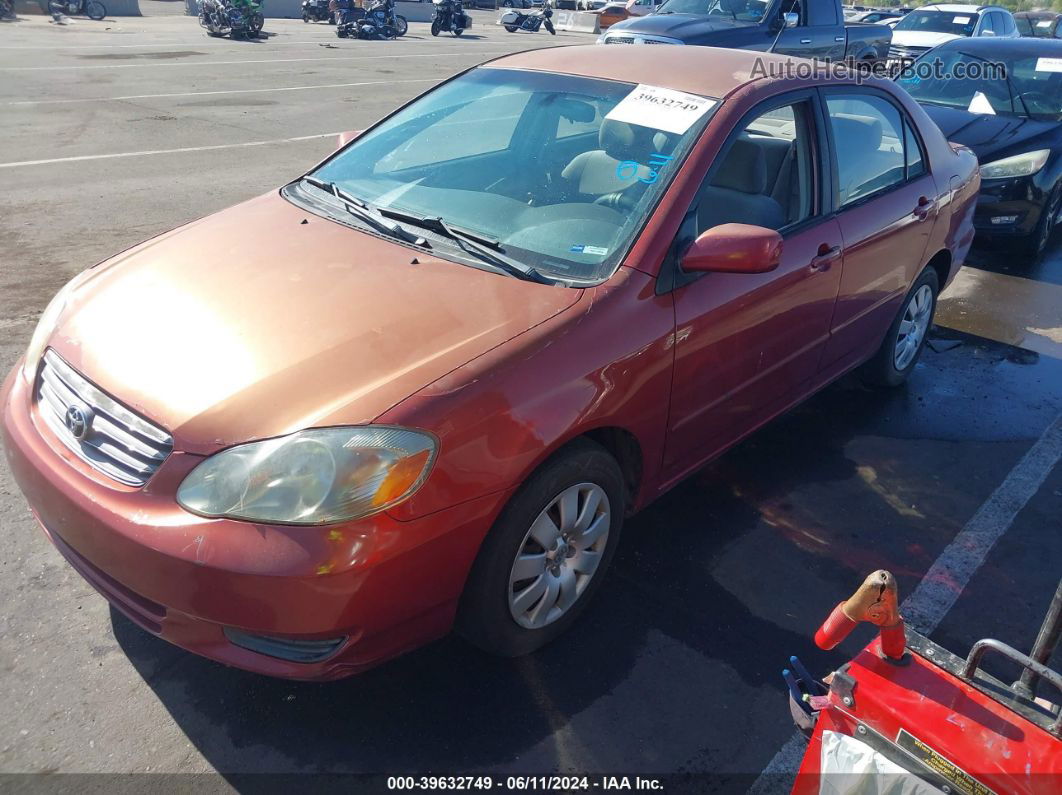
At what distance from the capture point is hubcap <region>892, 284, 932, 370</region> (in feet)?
15.4

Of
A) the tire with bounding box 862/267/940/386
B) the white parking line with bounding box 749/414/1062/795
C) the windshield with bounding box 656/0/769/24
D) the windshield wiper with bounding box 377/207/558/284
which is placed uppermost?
the windshield with bounding box 656/0/769/24

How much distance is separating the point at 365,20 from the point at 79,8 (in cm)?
821

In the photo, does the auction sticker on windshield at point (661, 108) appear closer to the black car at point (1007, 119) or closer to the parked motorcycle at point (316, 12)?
the black car at point (1007, 119)

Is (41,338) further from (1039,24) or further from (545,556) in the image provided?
(1039,24)

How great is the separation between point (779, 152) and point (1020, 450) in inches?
80.3

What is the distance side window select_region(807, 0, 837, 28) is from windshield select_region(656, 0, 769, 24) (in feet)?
2.98

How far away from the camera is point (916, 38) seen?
15.5m

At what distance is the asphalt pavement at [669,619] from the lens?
8.02 ft

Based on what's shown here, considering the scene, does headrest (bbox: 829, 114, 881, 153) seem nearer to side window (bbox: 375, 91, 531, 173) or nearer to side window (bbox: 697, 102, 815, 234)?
side window (bbox: 697, 102, 815, 234)

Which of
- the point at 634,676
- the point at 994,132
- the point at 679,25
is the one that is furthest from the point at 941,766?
the point at 679,25

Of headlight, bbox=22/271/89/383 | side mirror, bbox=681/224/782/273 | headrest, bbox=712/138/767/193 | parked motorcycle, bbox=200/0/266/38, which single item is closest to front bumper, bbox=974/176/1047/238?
headrest, bbox=712/138/767/193

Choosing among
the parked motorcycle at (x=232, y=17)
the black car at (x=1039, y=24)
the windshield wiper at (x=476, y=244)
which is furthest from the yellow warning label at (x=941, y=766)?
the parked motorcycle at (x=232, y=17)

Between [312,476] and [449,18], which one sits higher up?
[449,18]

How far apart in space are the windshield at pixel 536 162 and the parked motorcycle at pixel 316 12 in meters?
27.4
